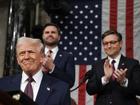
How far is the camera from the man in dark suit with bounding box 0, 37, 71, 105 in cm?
225

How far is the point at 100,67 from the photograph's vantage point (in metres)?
3.14

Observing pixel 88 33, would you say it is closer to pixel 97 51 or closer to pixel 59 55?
pixel 97 51

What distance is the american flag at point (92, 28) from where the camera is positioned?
4801 millimetres

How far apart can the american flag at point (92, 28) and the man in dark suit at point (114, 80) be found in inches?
66.7

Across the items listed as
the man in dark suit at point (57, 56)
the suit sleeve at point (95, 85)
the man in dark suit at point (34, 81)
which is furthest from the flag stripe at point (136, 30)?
the man in dark suit at point (34, 81)

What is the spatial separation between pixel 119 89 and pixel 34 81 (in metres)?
0.91

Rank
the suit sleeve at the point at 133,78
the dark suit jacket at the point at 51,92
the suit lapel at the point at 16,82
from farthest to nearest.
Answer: the suit sleeve at the point at 133,78
the suit lapel at the point at 16,82
the dark suit jacket at the point at 51,92

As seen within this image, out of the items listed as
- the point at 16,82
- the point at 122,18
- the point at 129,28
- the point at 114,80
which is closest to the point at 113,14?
the point at 122,18

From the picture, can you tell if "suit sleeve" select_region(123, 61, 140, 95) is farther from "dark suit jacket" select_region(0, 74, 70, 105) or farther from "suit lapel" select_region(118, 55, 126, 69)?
"dark suit jacket" select_region(0, 74, 70, 105)

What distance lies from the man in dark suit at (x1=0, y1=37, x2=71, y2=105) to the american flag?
2459 millimetres

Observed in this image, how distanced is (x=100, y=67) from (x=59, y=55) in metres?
0.37

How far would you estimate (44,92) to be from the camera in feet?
7.41

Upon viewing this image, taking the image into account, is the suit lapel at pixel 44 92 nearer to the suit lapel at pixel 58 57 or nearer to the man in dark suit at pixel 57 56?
the man in dark suit at pixel 57 56

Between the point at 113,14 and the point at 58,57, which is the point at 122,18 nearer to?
the point at 113,14
